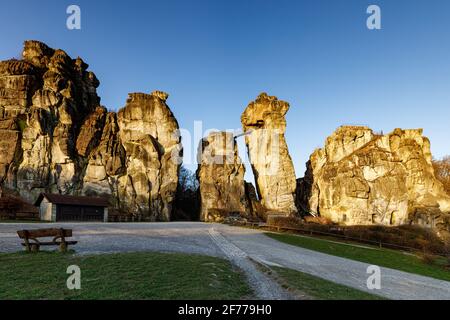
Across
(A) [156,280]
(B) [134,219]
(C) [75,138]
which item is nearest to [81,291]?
(A) [156,280]

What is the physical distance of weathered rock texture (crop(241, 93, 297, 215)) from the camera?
2584 inches

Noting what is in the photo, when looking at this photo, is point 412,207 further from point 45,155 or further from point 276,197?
point 45,155

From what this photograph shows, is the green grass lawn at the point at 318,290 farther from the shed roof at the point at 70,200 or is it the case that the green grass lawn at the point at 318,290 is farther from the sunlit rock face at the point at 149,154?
the sunlit rock face at the point at 149,154

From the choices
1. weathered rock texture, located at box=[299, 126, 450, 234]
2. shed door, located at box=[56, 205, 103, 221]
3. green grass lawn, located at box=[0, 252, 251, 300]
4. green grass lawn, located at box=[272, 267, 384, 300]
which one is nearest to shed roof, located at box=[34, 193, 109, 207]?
shed door, located at box=[56, 205, 103, 221]

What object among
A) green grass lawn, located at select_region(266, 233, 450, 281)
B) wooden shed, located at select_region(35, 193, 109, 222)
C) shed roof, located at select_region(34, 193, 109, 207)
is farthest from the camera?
shed roof, located at select_region(34, 193, 109, 207)

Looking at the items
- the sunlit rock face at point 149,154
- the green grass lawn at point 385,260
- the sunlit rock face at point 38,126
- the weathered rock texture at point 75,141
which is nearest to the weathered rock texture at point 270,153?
the sunlit rock face at point 149,154

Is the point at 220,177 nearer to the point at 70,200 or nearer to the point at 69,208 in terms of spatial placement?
the point at 70,200

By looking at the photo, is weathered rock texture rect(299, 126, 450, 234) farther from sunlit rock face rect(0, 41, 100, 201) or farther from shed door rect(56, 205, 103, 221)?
sunlit rock face rect(0, 41, 100, 201)

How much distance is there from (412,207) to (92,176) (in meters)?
68.8

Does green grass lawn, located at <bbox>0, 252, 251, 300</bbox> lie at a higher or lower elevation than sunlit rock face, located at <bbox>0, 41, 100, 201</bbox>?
lower

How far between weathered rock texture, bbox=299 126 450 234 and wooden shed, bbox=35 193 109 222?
157ft

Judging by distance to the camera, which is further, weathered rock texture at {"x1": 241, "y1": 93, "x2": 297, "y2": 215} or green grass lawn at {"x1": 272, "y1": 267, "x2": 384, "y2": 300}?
weathered rock texture at {"x1": 241, "y1": 93, "x2": 297, "y2": 215}

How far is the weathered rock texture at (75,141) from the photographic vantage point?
52781mm

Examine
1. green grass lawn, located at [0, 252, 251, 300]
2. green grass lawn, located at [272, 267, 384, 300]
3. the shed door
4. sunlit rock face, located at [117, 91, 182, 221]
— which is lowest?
the shed door
